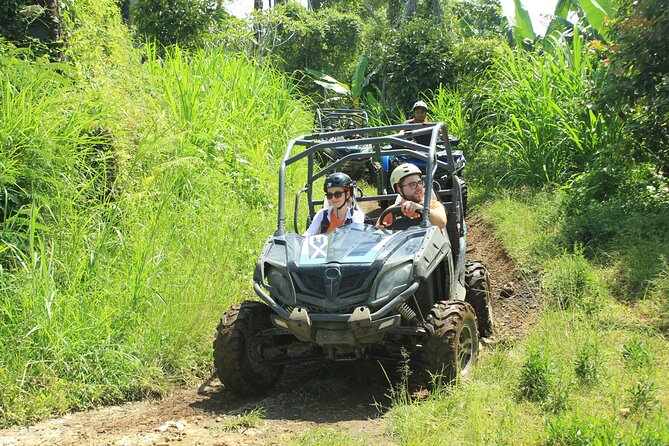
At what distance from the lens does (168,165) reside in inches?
319

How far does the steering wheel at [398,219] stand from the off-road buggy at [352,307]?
0.11 metres

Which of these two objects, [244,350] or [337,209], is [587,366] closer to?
[337,209]

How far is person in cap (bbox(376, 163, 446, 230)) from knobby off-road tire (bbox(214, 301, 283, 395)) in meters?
1.21

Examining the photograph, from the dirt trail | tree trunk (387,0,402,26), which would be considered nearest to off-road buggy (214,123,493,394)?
the dirt trail

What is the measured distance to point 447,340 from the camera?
511 centimetres

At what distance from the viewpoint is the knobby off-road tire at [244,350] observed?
5.45 metres

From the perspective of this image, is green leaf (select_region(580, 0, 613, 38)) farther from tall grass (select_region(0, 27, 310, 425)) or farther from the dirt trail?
the dirt trail

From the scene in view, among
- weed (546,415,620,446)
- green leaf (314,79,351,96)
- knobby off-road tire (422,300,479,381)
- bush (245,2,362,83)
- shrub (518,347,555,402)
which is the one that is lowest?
weed (546,415,620,446)

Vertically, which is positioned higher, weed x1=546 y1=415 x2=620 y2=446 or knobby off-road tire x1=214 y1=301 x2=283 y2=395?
knobby off-road tire x1=214 y1=301 x2=283 y2=395

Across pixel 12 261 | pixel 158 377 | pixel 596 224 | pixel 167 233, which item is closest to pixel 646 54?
pixel 596 224

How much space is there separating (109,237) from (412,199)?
2573 mm

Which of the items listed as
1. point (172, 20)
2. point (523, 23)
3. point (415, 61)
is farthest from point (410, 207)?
point (415, 61)

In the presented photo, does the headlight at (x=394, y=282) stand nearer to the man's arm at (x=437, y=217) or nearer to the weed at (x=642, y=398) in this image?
the man's arm at (x=437, y=217)

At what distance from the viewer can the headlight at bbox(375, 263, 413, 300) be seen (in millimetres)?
5078
